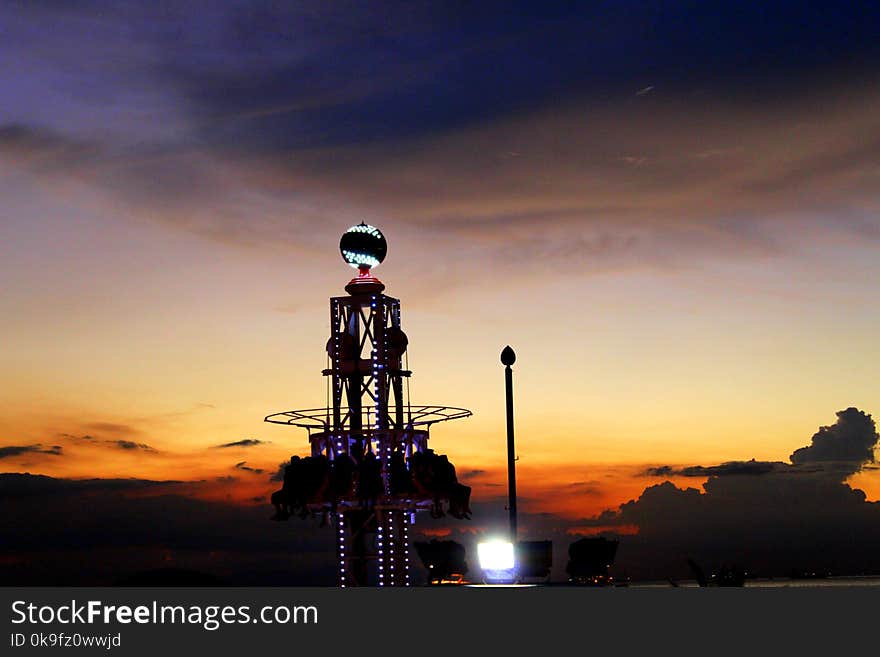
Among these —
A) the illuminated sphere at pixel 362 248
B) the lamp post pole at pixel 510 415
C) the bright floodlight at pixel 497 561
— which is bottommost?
the bright floodlight at pixel 497 561

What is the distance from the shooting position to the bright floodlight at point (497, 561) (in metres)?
81.7

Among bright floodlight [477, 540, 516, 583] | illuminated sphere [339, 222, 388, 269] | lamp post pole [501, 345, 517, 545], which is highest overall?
illuminated sphere [339, 222, 388, 269]

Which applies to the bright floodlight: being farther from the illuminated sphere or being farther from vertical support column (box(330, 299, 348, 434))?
the illuminated sphere

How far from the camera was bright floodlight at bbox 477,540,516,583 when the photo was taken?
268 feet

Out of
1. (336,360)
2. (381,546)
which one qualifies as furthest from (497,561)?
(336,360)

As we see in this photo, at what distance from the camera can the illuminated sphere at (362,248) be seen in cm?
8381

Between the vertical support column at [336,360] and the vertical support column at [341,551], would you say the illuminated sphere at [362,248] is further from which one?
the vertical support column at [341,551]

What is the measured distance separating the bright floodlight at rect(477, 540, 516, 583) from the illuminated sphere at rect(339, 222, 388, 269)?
1820 cm

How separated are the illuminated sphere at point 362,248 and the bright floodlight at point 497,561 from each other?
18199 millimetres

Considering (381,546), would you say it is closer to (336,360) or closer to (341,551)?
(341,551)

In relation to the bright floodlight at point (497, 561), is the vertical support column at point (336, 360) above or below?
above

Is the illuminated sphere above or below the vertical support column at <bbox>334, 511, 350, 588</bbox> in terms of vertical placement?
above

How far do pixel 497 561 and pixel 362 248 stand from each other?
2024cm
